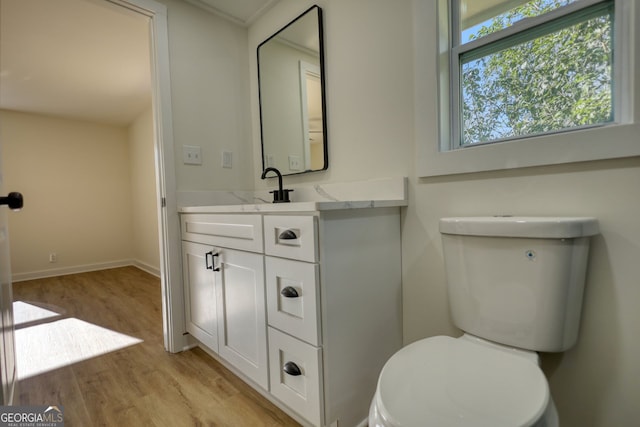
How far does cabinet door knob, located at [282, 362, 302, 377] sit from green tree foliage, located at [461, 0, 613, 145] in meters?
1.09

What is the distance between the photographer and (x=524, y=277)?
0.86 m

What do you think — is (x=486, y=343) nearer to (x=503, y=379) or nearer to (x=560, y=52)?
(x=503, y=379)

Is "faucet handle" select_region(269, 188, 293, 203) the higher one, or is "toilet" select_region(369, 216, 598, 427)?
"faucet handle" select_region(269, 188, 293, 203)

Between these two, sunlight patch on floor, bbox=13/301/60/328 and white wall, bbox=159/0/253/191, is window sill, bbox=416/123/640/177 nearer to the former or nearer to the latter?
white wall, bbox=159/0/253/191

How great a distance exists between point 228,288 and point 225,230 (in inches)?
10.8

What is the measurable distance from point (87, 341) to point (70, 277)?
249 cm

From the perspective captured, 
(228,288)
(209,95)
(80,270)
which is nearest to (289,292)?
(228,288)

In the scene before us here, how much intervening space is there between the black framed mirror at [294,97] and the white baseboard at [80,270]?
2811 millimetres

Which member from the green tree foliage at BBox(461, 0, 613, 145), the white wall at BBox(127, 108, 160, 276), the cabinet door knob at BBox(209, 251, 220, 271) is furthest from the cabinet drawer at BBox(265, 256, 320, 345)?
the white wall at BBox(127, 108, 160, 276)

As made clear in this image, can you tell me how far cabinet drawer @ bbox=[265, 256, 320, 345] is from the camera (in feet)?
3.25

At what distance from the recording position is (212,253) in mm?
1476

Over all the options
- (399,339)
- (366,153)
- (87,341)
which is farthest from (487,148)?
(87,341)

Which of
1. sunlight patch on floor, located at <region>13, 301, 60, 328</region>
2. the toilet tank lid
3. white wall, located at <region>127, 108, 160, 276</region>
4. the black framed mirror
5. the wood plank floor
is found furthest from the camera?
white wall, located at <region>127, 108, 160, 276</region>

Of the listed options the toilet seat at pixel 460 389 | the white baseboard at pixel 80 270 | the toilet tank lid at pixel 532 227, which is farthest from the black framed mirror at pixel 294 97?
the white baseboard at pixel 80 270
